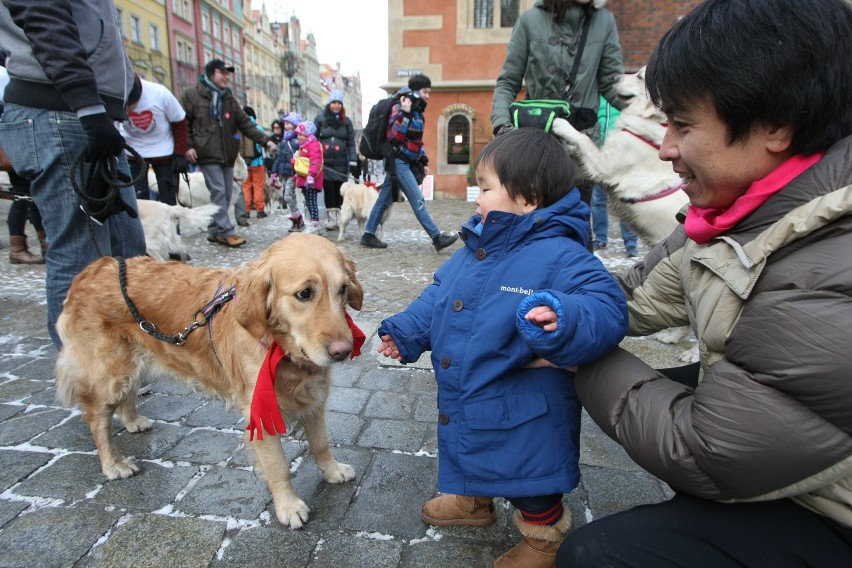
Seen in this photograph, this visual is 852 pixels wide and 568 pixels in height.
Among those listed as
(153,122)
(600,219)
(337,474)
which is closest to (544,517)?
(337,474)

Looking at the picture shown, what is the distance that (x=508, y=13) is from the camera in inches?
702

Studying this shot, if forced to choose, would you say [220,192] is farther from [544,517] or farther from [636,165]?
[544,517]

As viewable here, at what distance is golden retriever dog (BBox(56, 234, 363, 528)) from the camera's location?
2.04 meters

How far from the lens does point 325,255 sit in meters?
2.13

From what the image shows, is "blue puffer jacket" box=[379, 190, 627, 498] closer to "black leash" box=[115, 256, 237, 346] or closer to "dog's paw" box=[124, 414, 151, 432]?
"black leash" box=[115, 256, 237, 346]

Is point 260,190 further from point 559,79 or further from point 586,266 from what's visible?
point 586,266

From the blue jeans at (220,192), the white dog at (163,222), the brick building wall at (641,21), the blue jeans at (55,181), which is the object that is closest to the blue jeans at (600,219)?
the white dog at (163,222)

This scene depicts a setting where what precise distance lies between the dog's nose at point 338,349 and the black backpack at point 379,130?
6280 mm

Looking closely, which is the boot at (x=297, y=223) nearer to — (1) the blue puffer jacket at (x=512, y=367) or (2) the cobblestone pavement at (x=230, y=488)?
(2) the cobblestone pavement at (x=230, y=488)

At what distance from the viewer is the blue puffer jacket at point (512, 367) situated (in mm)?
1665

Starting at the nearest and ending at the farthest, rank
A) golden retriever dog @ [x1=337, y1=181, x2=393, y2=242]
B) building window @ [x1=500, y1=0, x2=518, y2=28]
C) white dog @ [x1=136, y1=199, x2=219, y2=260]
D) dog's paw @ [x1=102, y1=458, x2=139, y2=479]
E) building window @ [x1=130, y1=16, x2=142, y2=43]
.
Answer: dog's paw @ [x1=102, y1=458, x2=139, y2=479] < white dog @ [x1=136, y1=199, x2=219, y2=260] < golden retriever dog @ [x1=337, y1=181, x2=393, y2=242] < building window @ [x1=500, y1=0, x2=518, y2=28] < building window @ [x1=130, y1=16, x2=142, y2=43]

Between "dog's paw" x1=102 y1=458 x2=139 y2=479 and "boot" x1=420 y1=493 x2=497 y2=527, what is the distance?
1.53m

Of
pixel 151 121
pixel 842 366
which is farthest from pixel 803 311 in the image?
pixel 151 121

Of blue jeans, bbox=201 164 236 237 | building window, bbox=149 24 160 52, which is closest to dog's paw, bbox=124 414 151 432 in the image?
blue jeans, bbox=201 164 236 237
